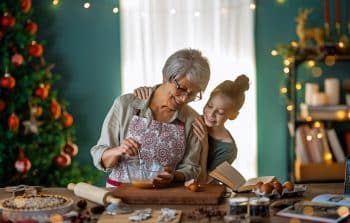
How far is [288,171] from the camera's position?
5164mm

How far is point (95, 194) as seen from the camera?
101 inches

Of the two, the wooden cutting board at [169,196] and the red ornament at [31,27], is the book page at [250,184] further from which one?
the red ornament at [31,27]

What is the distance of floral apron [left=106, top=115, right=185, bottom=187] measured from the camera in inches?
124

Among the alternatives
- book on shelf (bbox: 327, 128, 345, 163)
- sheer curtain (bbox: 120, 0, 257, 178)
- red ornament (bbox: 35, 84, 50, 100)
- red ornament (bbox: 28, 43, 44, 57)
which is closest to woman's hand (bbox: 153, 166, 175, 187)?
red ornament (bbox: 35, 84, 50, 100)

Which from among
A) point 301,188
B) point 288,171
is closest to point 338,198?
point 301,188

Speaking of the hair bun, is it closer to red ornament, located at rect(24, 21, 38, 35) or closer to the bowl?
the bowl

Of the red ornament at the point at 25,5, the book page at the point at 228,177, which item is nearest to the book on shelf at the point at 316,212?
the book page at the point at 228,177

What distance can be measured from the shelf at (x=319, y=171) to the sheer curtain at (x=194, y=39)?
0.50m

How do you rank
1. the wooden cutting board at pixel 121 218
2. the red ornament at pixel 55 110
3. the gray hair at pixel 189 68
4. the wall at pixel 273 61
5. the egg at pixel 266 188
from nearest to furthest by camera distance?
the wooden cutting board at pixel 121 218 < the egg at pixel 266 188 < the gray hair at pixel 189 68 < the red ornament at pixel 55 110 < the wall at pixel 273 61

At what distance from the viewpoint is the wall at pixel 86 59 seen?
202 inches

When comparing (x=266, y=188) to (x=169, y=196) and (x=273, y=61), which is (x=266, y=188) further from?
(x=273, y=61)

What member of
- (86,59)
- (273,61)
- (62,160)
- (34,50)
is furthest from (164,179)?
(273,61)

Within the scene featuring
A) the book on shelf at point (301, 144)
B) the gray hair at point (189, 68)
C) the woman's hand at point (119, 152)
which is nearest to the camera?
the woman's hand at point (119, 152)

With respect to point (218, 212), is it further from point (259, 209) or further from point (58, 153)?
point (58, 153)
